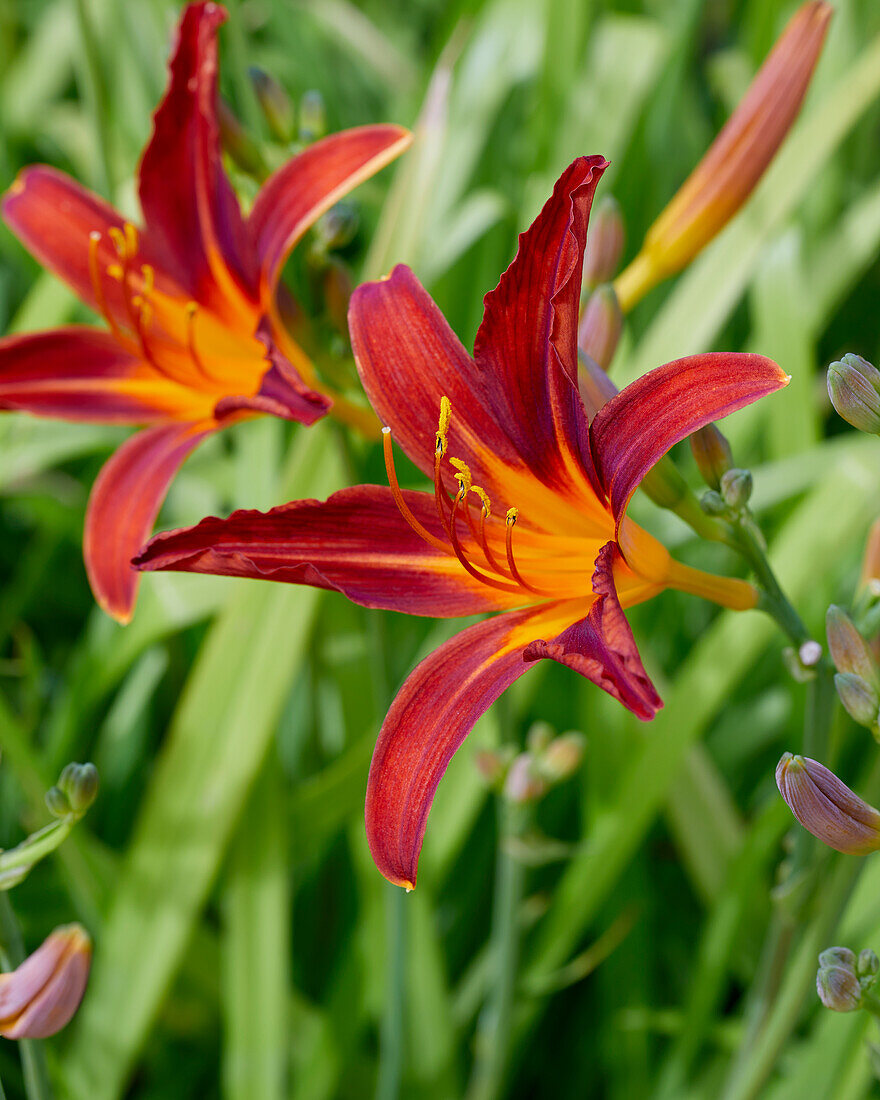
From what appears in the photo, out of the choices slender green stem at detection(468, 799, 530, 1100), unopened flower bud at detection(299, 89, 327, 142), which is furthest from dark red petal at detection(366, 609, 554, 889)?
unopened flower bud at detection(299, 89, 327, 142)

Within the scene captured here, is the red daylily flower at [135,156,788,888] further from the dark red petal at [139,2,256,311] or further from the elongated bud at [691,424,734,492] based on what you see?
the dark red petal at [139,2,256,311]

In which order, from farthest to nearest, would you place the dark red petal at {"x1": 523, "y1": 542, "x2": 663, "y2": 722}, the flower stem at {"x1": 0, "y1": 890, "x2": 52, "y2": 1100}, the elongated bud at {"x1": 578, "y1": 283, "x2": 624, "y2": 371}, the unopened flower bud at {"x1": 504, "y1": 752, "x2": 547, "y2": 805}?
the unopened flower bud at {"x1": 504, "y1": 752, "x2": 547, "y2": 805} → the elongated bud at {"x1": 578, "y1": 283, "x2": 624, "y2": 371} → the flower stem at {"x1": 0, "y1": 890, "x2": 52, "y2": 1100} → the dark red petal at {"x1": 523, "y1": 542, "x2": 663, "y2": 722}

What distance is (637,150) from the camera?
1667 mm

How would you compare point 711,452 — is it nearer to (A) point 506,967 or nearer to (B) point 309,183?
(B) point 309,183

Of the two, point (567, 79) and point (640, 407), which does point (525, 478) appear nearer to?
point (640, 407)

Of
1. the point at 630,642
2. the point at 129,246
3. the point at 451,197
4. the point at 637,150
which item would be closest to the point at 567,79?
the point at 637,150

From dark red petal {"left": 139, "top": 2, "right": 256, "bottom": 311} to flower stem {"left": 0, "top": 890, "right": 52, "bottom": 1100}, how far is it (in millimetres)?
568

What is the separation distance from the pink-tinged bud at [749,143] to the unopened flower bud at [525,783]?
0.45 metres

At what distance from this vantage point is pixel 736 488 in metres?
0.66

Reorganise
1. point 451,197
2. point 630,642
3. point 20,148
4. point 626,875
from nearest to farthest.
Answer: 1. point 630,642
2. point 626,875
3. point 451,197
4. point 20,148

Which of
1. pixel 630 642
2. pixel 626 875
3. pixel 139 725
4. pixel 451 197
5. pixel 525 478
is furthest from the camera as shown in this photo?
pixel 451 197

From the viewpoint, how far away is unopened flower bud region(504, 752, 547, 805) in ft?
Result: 3.08

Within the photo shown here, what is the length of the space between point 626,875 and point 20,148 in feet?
5.86

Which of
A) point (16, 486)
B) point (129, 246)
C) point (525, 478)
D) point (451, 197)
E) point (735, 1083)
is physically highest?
point (451, 197)
